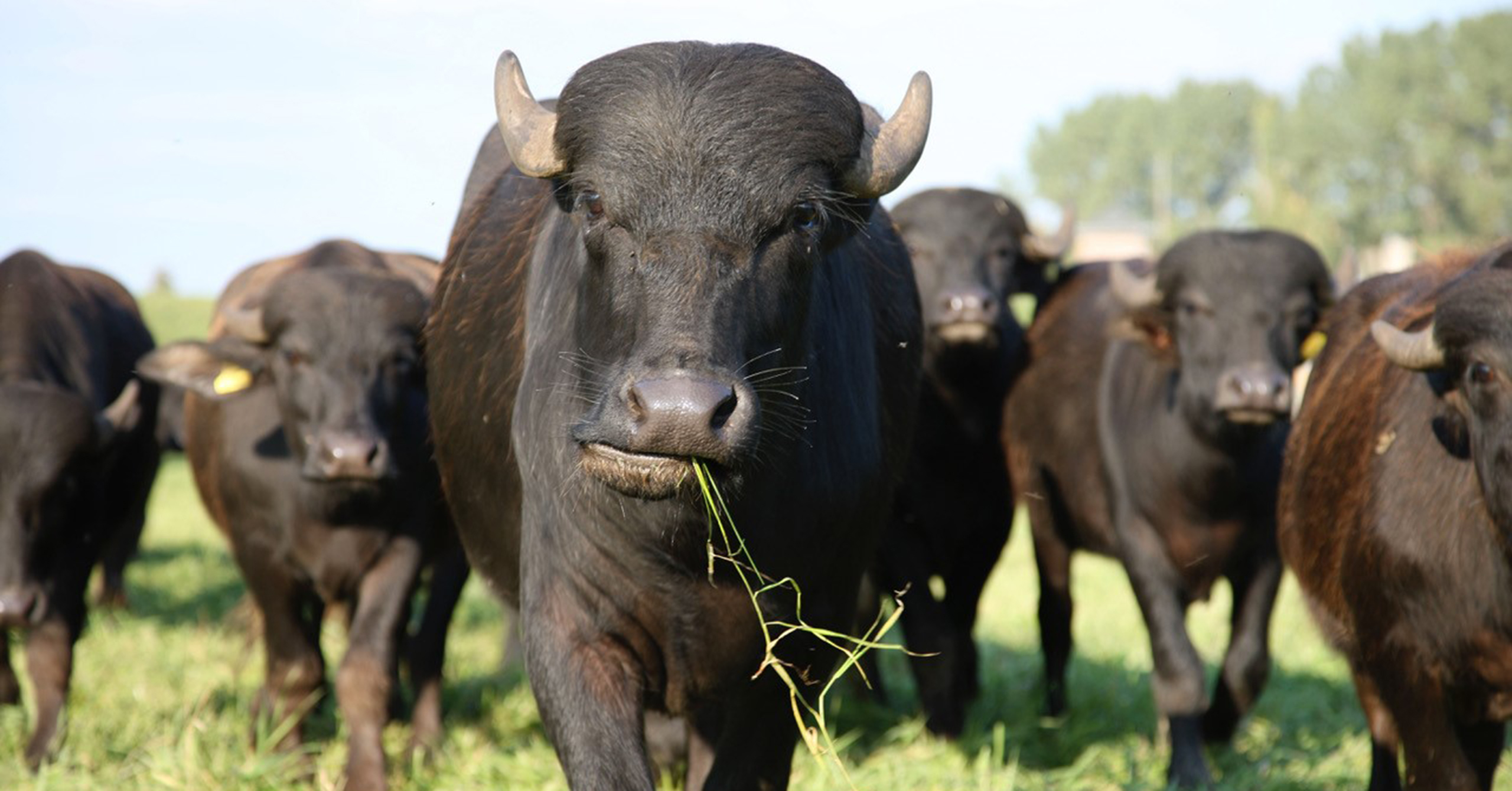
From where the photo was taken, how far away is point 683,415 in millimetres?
2965

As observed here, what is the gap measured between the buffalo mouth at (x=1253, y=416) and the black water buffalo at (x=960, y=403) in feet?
4.85

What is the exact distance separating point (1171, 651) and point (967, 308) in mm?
1921

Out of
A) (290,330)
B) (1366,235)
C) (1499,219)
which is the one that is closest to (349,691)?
(290,330)

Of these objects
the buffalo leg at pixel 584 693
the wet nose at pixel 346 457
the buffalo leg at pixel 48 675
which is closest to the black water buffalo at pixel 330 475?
the wet nose at pixel 346 457

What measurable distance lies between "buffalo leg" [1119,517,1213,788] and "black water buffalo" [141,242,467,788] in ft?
9.60

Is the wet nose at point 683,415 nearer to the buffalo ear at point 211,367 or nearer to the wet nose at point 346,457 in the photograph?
the wet nose at point 346,457

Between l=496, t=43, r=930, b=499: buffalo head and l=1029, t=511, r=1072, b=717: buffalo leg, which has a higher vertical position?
l=496, t=43, r=930, b=499: buffalo head

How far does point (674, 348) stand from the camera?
309 cm

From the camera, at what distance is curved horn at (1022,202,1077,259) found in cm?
861

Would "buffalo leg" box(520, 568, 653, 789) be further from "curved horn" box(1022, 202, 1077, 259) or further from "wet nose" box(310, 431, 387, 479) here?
"curved horn" box(1022, 202, 1077, 259)

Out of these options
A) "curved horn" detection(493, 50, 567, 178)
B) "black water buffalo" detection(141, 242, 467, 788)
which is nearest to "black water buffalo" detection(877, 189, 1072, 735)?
"black water buffalo" detection(141, 242, 467, 788)

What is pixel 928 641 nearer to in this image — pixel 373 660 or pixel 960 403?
pixel 960 403

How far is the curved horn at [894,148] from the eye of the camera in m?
3.57

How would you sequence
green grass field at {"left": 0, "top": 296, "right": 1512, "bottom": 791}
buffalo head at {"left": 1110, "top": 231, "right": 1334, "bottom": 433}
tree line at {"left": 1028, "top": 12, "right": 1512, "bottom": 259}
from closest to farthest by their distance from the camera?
1. green grass field at {"left": 0, "top": 296, "right": 1512, "bottom": 791}
2. buffalo head at {"left": 1110, "top": 231, "right": 1334, "bottom": 433}
3. tree line at {"left": 1028, "top": 12, "right": 1512, "bottom": 259}
